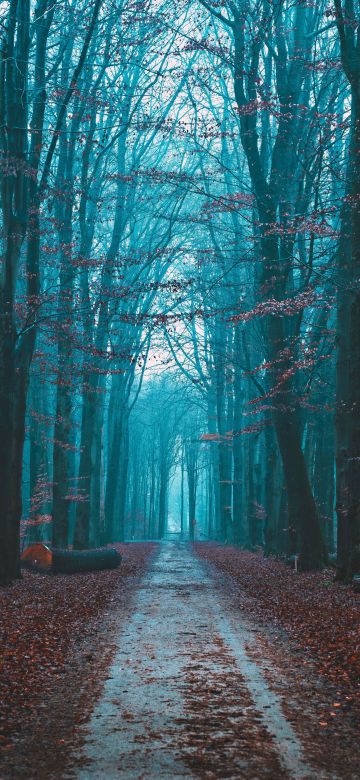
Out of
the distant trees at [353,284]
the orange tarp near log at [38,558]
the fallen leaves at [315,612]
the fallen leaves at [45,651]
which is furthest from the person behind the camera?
the orange tarp near log at [38,558]

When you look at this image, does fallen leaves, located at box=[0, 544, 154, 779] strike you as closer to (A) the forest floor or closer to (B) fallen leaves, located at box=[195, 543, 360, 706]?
(A) the forest floor

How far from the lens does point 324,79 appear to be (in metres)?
19.2

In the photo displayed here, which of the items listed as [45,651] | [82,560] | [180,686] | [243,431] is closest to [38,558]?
[82,560]

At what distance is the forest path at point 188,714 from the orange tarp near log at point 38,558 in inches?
323

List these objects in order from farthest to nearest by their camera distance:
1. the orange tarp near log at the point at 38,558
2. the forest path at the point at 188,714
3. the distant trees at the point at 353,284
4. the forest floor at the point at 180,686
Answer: the orange tarp near log at the point at 38,558, the distant trees at the point at 353,284, the forest floor at the point at 180,686, the forest path at the point at 188,714

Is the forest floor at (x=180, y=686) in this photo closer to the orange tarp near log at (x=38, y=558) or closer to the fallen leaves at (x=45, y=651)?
the fallen leaves at (x=45, y=651)

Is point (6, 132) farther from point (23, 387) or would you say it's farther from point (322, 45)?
point (322, 45)

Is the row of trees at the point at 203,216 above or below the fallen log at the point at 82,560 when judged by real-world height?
above

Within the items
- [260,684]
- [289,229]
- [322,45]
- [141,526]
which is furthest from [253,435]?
[141,526]

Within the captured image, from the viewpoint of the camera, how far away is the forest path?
473cm

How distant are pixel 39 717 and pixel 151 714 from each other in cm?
82

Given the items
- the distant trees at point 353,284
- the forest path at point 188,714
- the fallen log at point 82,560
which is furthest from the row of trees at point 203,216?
the forest path at point 188,714

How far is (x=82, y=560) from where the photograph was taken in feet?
64.5

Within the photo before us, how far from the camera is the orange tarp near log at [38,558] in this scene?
60.7 feet
